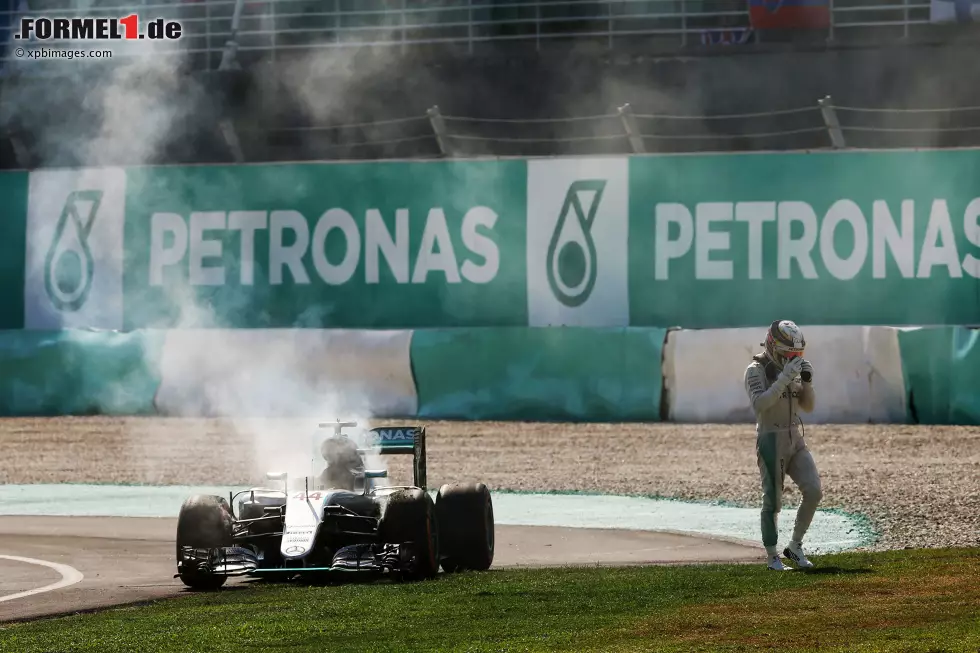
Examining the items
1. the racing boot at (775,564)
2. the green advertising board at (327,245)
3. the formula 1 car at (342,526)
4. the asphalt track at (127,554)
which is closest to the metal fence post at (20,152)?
the green advertising board at (327,245)

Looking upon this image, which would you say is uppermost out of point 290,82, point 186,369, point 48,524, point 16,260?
point 290,82

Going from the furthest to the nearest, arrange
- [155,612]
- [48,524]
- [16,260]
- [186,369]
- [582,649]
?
[16,260] → [186,369] → [48,524] → [155,612] → [582,649]

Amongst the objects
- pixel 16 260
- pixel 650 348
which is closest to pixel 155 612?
pixel 650 348

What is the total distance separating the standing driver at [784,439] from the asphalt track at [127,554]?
1.02 metres

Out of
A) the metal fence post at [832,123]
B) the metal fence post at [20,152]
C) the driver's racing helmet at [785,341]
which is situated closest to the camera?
the driver's racing helmet at [785,341]

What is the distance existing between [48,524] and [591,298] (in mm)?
8907

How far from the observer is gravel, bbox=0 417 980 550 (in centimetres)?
1558

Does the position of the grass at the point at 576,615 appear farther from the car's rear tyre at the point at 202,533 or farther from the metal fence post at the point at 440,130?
the metal fence post at the point at 440,130

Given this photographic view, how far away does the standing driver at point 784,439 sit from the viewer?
1055 cm

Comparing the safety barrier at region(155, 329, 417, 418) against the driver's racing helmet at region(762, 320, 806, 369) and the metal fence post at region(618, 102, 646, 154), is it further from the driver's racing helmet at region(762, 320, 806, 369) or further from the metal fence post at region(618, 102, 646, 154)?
the driver's racing helmet at region(762, 320, 806, 369)

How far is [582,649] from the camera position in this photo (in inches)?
297

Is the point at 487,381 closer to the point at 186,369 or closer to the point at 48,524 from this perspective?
the point at 186,369

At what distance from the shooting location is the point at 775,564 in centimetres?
1048

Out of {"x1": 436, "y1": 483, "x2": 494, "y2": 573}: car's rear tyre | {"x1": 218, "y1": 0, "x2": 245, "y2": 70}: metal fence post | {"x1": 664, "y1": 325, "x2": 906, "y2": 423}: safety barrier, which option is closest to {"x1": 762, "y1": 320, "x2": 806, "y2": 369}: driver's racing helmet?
{"x1": 436, "y1": 483, "x2": 494, "y2": 573}: car's rear tyre
